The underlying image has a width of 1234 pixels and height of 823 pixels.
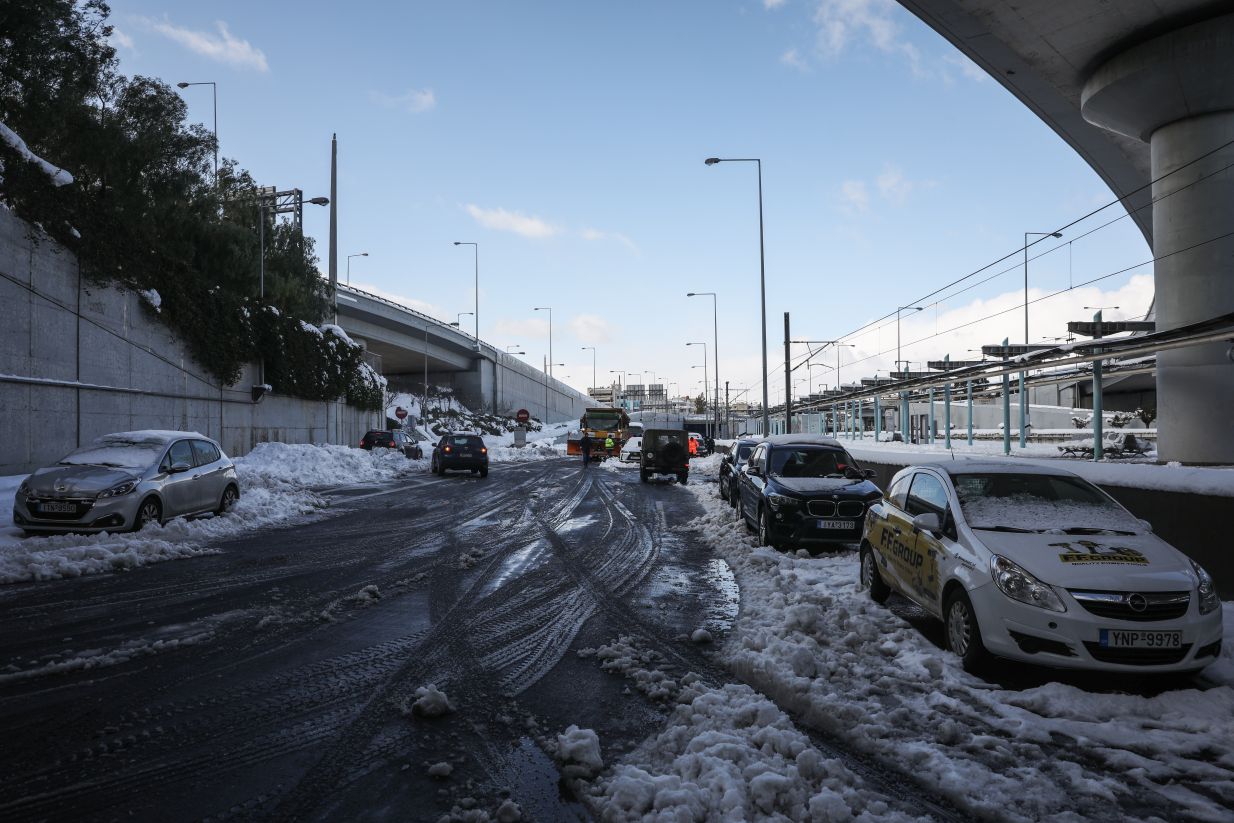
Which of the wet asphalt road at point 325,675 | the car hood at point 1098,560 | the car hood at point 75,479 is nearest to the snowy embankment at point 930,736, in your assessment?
the wet asphalt road at point 325,675

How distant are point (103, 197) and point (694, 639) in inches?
881

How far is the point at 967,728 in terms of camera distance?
13.9 ft

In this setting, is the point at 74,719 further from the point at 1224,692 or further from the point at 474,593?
the point at 1224,692

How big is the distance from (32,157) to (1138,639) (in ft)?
71.7

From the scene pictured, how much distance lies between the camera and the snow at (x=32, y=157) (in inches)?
644

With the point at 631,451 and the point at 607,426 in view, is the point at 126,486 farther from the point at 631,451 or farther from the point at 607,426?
the point at 607,426

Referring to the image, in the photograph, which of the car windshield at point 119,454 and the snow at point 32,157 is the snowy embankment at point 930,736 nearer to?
the car windshield at point 119,454

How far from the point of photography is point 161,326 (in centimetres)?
2233

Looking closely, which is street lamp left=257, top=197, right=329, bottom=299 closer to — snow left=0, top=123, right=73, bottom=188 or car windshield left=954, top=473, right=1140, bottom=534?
snow left=0, top=123, right=73, bottom=188

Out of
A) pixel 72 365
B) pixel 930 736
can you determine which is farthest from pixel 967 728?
pixel 72 365

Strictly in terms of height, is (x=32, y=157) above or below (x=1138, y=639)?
above

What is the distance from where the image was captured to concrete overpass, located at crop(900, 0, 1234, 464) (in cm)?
1525

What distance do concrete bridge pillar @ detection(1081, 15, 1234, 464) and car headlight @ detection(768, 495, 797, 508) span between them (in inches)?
460

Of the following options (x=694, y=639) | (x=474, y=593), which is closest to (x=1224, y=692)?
(x=694, y=639)
